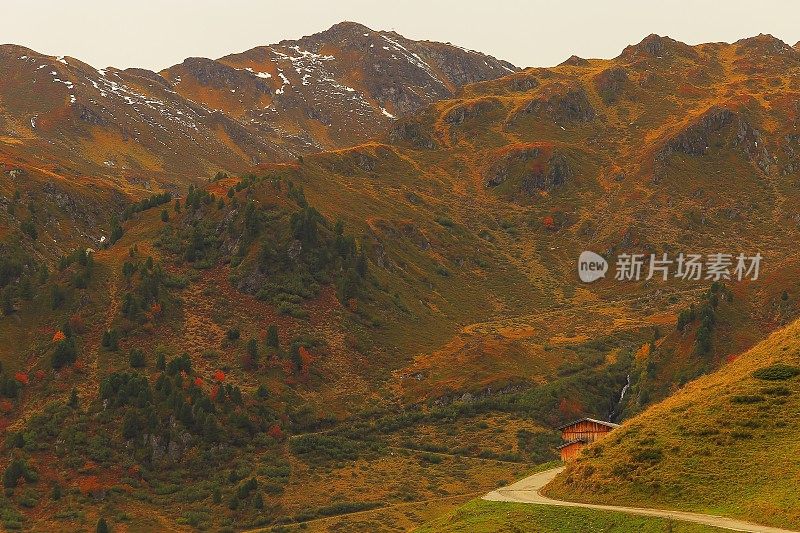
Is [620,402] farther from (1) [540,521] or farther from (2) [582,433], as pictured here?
(1) [540,521]

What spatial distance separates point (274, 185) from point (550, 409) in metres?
71.3

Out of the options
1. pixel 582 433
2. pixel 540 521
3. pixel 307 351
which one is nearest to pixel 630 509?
pixel 540 521

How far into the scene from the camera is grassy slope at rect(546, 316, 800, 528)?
Answer: 38312 mm

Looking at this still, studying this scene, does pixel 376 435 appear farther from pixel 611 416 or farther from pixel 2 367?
pixel 2 367

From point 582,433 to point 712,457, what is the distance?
2858cm

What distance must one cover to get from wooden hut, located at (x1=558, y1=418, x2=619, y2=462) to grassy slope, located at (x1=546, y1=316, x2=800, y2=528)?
16823 millimetres

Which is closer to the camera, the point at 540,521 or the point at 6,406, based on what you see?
the point at 540,521

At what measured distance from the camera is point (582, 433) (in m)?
70.2

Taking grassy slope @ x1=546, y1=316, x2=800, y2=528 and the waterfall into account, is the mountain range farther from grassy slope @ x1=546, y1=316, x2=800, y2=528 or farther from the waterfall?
the waterfall

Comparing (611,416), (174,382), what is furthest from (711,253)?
(174,382)

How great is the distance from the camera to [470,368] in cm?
12062

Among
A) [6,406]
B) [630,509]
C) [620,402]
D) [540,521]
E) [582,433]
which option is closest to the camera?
[630,509]

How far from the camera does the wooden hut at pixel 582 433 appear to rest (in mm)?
66500

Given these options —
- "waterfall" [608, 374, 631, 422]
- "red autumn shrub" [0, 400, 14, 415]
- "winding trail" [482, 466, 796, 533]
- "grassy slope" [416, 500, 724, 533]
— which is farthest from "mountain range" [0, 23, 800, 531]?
"grassy slope" [416, 500, 724, 533]
